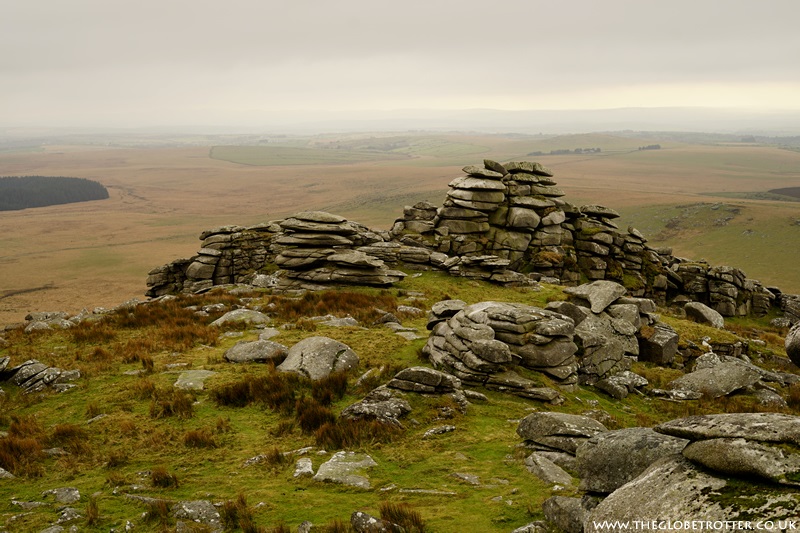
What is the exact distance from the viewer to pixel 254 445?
1227 centimetres

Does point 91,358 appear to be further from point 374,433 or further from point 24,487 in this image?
point 374,433

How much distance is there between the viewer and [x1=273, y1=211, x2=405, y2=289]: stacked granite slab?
3086 centimetres

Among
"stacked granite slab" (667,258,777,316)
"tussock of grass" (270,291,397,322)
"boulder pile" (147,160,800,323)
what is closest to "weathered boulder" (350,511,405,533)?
"tussock of grass" (270,291,397,322)

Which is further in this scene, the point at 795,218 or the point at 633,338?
the point at 795,218

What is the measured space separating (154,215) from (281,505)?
659 feet

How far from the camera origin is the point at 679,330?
964 inches

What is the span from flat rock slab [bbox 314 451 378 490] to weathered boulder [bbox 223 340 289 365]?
6924 millimetres

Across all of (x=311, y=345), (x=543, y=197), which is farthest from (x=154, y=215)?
(x=311, y=345)

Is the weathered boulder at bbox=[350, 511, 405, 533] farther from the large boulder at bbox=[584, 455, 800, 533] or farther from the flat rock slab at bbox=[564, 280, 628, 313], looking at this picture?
the flat rock slab at bbox=[564, 280, 628, 313]

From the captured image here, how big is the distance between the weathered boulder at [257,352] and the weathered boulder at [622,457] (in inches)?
461

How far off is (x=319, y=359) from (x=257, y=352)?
292cm

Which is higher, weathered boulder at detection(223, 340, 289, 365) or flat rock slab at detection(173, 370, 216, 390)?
weathered boulder at detection(223, 340, 289, 365)

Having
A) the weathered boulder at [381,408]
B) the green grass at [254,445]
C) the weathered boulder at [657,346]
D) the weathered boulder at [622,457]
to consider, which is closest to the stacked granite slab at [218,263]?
the green grass at [254,445]

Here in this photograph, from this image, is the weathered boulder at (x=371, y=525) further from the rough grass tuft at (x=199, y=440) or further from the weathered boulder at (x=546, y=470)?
the rough grass tuft at (x=199, y=440)
